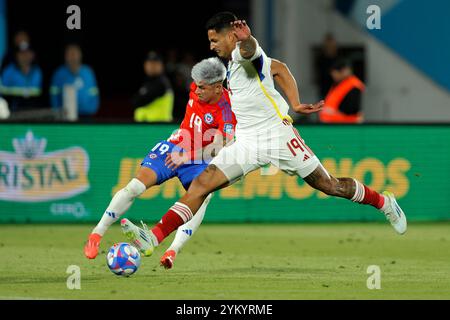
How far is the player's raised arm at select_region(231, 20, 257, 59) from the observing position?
33.2ft

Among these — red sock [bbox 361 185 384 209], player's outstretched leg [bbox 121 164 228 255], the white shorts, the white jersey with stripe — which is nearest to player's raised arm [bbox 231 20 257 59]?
the white jersey with stripe

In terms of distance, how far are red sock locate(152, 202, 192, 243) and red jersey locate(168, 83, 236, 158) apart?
118 centimetres

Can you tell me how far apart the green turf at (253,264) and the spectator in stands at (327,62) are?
212 inches

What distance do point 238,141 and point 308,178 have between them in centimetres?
75

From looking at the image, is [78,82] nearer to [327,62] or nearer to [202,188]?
[327,62]

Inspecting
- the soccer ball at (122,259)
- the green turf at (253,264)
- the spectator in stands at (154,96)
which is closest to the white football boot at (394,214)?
the green turf at (253,264)

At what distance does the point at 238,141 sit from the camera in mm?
10953

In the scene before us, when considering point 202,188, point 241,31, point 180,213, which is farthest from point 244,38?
point 180,213

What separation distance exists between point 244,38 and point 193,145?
5.70 ft

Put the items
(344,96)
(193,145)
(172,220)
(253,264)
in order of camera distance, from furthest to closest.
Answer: (344,96) < (253,264) < (193,145) < (172,220)

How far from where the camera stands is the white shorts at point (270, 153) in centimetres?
1076

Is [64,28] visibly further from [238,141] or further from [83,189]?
[238,141]

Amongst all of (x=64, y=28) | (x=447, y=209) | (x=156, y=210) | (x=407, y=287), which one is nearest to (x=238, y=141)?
(x=407, y=287)

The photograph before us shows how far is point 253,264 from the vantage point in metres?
11.9
